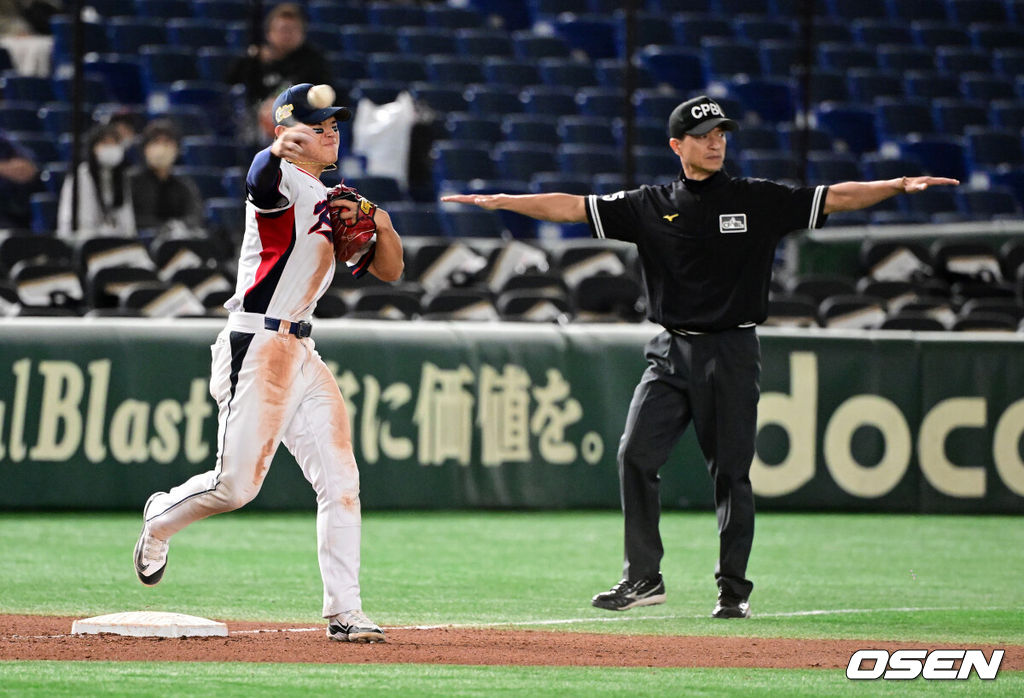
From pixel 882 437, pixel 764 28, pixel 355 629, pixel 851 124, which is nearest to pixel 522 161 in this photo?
pixel 851 124

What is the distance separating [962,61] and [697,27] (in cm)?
355

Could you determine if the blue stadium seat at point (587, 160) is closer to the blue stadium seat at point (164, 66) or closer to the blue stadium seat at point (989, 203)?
the blue stadium seat at point (164, 66)

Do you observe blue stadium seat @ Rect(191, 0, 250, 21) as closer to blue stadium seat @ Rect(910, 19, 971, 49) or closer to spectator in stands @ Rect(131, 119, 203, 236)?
spectator in stands @ Rect(131, 119, 203, 236)

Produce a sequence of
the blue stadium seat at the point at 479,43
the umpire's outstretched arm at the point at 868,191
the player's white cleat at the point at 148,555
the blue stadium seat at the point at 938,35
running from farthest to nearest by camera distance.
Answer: the blue stadium seat at the point at 938,35 → the blue stadium seat at the point at 479,43 → the umpire's outstretched arm at the point at 868,191 → the player's white cleat at the point at 148,555

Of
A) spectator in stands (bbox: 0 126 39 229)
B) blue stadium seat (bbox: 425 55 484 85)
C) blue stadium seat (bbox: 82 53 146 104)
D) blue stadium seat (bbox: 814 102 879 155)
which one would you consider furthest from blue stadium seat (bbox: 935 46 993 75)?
spectator in stands (bbox: 0 126 39 229)

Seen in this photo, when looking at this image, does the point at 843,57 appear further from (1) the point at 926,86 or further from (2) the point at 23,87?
(2) the point at 23,87

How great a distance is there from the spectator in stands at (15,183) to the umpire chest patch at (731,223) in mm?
8103

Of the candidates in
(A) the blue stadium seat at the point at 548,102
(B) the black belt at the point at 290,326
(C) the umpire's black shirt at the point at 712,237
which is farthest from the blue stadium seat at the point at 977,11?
(B) the black belt at the point at 290,326

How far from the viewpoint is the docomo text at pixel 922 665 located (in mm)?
5359

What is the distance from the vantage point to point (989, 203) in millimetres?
17906

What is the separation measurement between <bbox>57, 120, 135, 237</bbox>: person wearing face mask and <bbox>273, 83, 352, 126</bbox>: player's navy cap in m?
7.63

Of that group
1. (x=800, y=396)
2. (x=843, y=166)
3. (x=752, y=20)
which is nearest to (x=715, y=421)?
(x=800, y=396)

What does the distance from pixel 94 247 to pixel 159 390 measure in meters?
2.32

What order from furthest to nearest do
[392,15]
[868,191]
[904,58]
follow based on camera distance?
1. [904,58]
2. [392,15]
3. [868,191]
